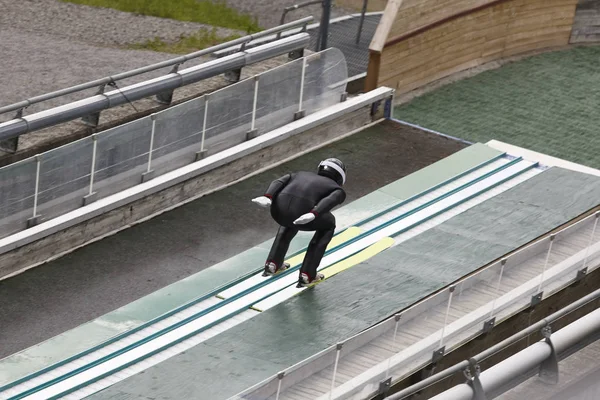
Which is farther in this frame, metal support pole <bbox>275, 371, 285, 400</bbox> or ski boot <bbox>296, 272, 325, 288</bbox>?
ski boot <bbox>296, 272, 325, 288</bbox>

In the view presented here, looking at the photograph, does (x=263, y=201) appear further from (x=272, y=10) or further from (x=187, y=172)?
(x=272, y=10)

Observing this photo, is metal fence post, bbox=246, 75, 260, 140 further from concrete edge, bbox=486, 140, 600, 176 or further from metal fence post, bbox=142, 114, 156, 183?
concrete edge, bbox=486, 140, 600, 176

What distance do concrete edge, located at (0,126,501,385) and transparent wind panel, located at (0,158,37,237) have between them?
6.33ft

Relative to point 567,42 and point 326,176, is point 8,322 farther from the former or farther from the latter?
point 567,42

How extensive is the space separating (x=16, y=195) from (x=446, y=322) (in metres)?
5.56

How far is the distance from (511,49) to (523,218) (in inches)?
342

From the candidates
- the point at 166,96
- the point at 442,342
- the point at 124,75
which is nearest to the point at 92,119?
the point at 124,75

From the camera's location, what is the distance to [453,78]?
24469 millimetres

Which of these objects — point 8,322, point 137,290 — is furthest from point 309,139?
point 8,322

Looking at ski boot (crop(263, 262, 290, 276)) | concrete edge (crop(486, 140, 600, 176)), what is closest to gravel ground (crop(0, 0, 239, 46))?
concrete edge (crop(486, 140, 600, 176))

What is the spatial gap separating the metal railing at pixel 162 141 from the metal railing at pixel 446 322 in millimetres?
5183

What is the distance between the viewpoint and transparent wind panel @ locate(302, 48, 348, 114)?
20703mm

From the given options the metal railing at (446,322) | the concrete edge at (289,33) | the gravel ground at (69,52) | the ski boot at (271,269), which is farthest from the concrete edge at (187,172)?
the metal railing at (446,322)

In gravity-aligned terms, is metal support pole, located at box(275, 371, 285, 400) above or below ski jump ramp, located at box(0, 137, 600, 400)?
above
